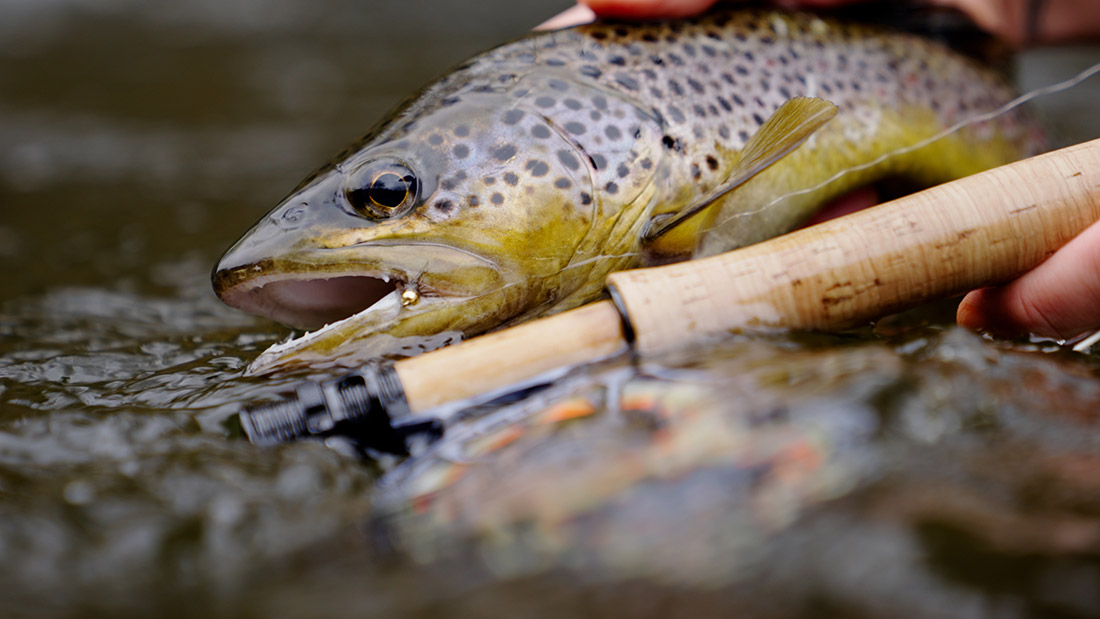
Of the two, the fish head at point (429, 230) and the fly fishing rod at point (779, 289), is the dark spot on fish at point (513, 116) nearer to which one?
the fish head at point (429, 230)

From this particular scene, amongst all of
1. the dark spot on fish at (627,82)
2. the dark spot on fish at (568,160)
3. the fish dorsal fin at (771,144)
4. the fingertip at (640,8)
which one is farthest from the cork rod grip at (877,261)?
the fingertip at (640,8)

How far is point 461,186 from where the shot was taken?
218cm

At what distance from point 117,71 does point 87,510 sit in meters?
7.68

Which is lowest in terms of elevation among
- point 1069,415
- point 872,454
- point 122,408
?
point 1069,415

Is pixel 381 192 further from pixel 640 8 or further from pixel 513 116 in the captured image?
pixel 640 8

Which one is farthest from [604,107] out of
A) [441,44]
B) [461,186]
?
[441,44]

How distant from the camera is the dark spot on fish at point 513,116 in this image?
229 centimetres

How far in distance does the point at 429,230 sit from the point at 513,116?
0.43 meters

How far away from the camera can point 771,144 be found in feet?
7.27

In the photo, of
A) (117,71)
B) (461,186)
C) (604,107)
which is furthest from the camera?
(117,71)

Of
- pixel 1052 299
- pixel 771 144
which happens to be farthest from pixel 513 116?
pixel 1052 299

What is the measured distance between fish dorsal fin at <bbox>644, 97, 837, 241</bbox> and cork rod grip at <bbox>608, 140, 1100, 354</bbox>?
0.34 m

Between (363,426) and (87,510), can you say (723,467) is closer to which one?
(363,426)

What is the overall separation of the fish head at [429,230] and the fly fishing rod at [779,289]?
0.40m
